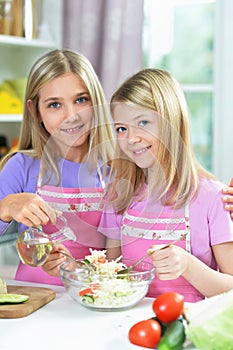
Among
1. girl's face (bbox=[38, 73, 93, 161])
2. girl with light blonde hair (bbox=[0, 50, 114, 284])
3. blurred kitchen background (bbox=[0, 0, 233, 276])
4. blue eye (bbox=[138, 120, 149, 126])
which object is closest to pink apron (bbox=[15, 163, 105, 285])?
girl with light blonde hair (bbox=[0, 50, 114, 284])

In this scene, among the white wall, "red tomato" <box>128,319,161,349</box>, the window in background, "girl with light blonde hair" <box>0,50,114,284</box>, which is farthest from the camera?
the window in background

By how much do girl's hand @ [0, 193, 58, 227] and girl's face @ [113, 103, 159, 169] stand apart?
238mm

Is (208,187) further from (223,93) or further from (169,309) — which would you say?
(223,93)

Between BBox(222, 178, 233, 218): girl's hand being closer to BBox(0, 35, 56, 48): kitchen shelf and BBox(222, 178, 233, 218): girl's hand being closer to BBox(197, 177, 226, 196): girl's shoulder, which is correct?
BBox(197, 177, 226, 196): girl's shoulder

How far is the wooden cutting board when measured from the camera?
1.36 m

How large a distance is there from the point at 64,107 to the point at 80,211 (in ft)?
0.94

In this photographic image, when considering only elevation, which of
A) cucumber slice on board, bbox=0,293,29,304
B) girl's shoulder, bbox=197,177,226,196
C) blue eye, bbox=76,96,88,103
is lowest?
cucumber slice on board, bbox=0,293,29,304

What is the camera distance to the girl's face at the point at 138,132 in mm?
1481

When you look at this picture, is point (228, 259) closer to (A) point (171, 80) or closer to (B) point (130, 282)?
(B) point (130, 282)

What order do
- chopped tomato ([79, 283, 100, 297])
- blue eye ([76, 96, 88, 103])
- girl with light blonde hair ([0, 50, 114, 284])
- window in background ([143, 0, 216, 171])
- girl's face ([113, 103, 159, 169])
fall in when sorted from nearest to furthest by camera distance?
chopped tomato ([79, 283, 100, 297]) → girl's face ([113, 103, 159, 169]) → girl with light blonde hair ([0, 50, 114, 284]) → blue eye ([76, 96, 88, 103]) → window in background ([143, 0, 216, 171])

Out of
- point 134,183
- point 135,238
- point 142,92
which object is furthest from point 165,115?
point 135,238

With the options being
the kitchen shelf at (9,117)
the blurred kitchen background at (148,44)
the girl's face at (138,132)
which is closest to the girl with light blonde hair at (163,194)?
the girl's face at (138,132)

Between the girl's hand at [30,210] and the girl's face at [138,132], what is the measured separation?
0.78 ft

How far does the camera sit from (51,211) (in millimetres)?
1528
